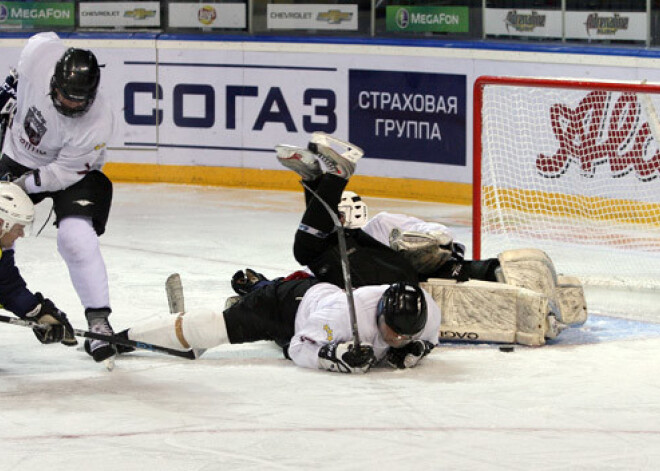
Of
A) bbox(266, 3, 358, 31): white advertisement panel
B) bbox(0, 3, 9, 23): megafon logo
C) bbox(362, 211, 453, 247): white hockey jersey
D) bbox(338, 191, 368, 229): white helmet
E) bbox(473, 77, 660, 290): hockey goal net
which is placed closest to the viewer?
bbox(338, 191, 368, 229): white helmet

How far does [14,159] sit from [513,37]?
15.5 feet

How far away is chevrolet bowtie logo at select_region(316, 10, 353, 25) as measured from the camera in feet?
35.0

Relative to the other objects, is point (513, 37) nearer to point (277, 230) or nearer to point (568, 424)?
point (277, 230)

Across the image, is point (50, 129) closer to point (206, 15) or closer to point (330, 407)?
point (330, 407)

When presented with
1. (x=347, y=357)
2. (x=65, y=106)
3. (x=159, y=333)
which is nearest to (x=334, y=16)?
(x=65, y=106)

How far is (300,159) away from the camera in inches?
221

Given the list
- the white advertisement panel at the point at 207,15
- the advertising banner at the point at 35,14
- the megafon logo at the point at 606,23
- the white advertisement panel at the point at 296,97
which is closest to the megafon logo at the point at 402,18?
the white advertisement panel at the point at 296,97

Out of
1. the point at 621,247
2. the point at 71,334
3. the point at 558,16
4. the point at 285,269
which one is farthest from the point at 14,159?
the point at 558,16

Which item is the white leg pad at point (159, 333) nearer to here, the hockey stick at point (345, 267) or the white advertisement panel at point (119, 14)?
the hockey stick at point (345, 267)

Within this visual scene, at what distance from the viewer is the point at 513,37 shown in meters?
9.82

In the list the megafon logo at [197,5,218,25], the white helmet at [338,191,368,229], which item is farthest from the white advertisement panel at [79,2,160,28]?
the white helmet at [338,191,368,229]

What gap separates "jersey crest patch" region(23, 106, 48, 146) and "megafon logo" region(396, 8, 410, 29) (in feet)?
16.4

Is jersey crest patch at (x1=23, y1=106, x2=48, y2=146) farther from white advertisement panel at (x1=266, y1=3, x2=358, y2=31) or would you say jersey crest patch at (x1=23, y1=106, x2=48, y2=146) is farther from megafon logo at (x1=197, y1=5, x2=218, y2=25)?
megafon logo at (x1=197, y1=5, x2=218, y2=25)

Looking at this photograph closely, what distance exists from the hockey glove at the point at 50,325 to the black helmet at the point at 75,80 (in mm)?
751
